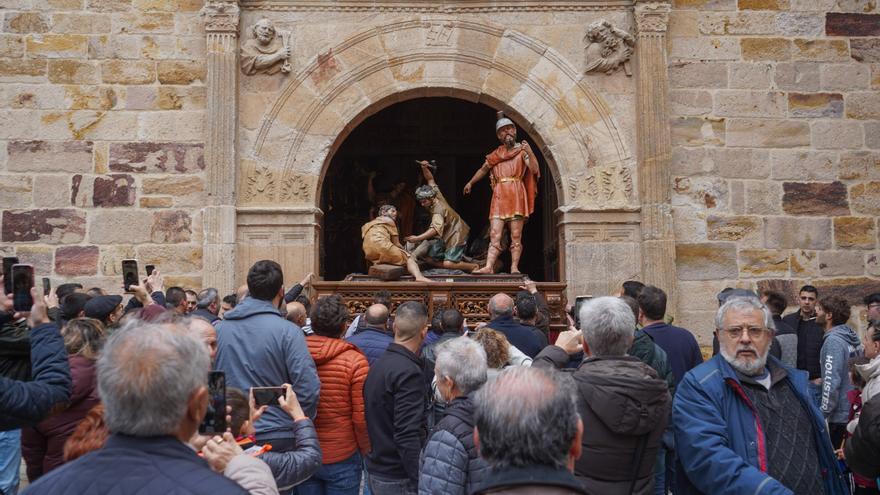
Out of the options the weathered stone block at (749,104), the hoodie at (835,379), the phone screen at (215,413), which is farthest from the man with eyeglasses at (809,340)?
the phone screen at (215,413)

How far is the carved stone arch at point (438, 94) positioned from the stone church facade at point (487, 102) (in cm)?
2

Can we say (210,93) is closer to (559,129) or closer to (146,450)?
(559,129)

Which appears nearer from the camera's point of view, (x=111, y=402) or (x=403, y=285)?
(x=111, y=402)

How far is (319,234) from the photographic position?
9.64 m

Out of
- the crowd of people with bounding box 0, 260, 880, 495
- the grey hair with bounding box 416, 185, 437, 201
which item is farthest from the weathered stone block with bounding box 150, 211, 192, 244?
the crowd of people with bounding box 0, 260, 880, 495

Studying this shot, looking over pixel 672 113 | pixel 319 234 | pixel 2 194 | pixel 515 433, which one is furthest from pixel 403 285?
pixel 515 433

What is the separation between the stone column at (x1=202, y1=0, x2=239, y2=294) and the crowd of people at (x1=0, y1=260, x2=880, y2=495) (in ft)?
10.4

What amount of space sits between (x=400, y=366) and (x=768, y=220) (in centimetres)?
647

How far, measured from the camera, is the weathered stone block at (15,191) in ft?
29.9

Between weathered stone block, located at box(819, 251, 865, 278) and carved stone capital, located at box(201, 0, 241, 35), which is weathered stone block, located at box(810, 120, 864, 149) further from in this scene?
carved stone capital, located at box(201, 0, 241, 35)

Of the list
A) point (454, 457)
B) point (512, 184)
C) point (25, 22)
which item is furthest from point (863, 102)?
point (25, 22)

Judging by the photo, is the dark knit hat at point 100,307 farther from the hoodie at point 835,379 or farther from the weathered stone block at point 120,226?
the hoodie at point 835,379

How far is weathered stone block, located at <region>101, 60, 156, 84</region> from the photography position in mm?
9312

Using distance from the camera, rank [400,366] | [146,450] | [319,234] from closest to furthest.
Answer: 1. [146,450]
2. [400,366]
3. [319,234]
